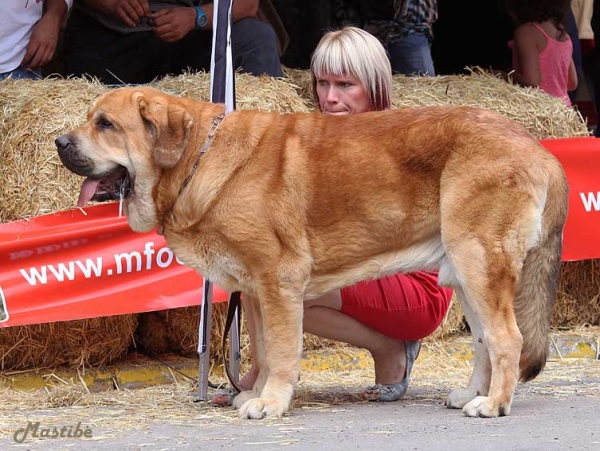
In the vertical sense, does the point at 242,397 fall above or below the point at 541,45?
below

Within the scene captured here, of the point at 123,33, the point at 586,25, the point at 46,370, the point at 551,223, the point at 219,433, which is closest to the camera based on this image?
the point at 219,433

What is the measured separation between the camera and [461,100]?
8.05 meters

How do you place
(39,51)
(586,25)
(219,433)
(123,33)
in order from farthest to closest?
(586,25)
(123,33)
(39,51)
(219,433)

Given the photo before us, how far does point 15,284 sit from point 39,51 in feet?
7.00

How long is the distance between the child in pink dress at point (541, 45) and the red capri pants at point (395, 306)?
367 centimetres

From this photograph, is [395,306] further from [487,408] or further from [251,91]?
[251,91]

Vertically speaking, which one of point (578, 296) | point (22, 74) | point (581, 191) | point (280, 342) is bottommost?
point (578, 296)

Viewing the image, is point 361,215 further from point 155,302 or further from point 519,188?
point 155,302

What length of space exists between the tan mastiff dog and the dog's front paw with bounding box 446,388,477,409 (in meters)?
0.01

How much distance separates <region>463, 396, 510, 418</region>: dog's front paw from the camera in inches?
203

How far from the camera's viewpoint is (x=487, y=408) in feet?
16.9

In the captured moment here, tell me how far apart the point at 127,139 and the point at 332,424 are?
1634mm

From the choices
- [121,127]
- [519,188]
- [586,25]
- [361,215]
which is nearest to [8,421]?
[121,127]

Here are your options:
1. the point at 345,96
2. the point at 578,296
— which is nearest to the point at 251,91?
the point at 345,96
